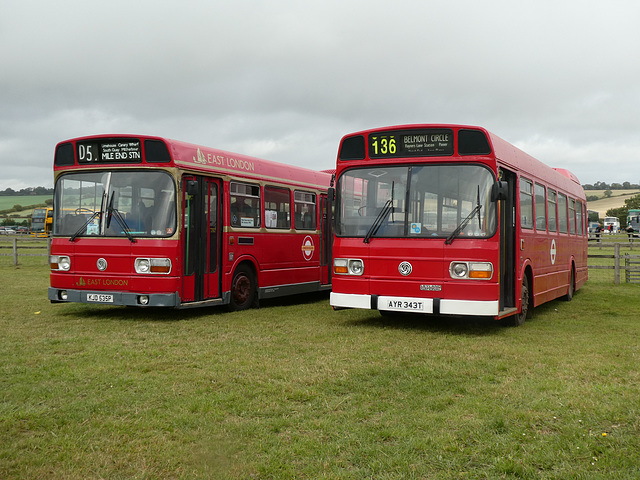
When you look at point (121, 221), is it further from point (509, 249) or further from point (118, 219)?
point (509, 249)

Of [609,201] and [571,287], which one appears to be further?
[609,201]

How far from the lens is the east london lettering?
12091 mm

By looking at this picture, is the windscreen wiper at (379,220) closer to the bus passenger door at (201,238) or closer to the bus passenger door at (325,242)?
the bus passenger door at (201,238)

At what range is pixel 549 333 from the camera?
1049cm

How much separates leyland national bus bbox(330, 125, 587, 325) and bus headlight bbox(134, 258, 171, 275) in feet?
9.14

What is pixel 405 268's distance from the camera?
1024 centimetres

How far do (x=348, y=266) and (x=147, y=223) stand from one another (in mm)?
3462

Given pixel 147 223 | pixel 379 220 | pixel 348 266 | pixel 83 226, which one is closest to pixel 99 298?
pixel 83 226

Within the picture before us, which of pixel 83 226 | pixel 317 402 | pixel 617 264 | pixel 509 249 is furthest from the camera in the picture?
pixel 617 264

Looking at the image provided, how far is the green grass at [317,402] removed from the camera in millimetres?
4516

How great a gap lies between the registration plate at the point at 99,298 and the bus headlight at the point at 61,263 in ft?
2.26

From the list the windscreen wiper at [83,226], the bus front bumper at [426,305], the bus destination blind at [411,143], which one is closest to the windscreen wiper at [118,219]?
the windscreen wiper at [83,226]

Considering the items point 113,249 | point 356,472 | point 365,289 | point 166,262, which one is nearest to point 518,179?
point 365,289

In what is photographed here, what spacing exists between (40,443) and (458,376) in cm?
413
